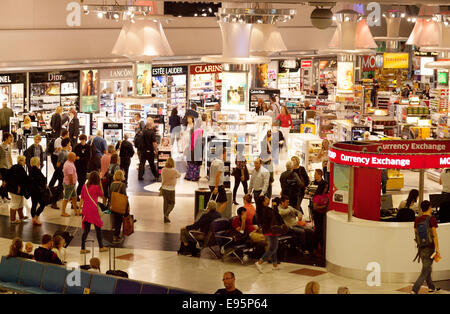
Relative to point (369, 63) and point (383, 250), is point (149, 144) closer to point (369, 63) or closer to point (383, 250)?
point (383, 250)

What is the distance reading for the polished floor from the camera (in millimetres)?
12133

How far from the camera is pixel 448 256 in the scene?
41.7 feet

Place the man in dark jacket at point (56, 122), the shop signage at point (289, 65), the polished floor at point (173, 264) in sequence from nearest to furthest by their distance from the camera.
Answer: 1. the polished floor at point (173, 264)
2. the man in dark jacket at point (56, 122)
3. the shop signage at point (289, 65)

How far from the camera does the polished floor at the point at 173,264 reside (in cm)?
1213

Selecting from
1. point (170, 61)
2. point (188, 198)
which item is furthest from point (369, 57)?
point (188, 198)

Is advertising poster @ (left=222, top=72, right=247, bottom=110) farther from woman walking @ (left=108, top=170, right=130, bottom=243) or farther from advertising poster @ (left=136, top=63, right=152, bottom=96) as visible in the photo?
woman walking @ (left=108, top=170, right=130, bottom=243)

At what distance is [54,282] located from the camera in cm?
1047

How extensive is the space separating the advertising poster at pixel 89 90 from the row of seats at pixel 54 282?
15080mm

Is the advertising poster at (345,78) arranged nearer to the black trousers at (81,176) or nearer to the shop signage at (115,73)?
the shop signage at (115,73)

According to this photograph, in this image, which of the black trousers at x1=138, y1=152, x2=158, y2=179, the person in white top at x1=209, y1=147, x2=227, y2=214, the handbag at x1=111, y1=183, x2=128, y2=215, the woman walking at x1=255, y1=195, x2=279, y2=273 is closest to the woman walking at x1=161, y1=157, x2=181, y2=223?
the person in white top at x1=209, y1=147, x2=227, y2=214

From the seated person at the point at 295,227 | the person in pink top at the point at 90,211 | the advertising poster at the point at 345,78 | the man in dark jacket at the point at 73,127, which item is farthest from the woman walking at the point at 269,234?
the advertising poster at the point at 345,78

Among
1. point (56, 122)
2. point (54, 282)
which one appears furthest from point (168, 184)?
point (56, 122)

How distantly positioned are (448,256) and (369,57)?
93.7ft

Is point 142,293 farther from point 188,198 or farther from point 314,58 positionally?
point 314,58
